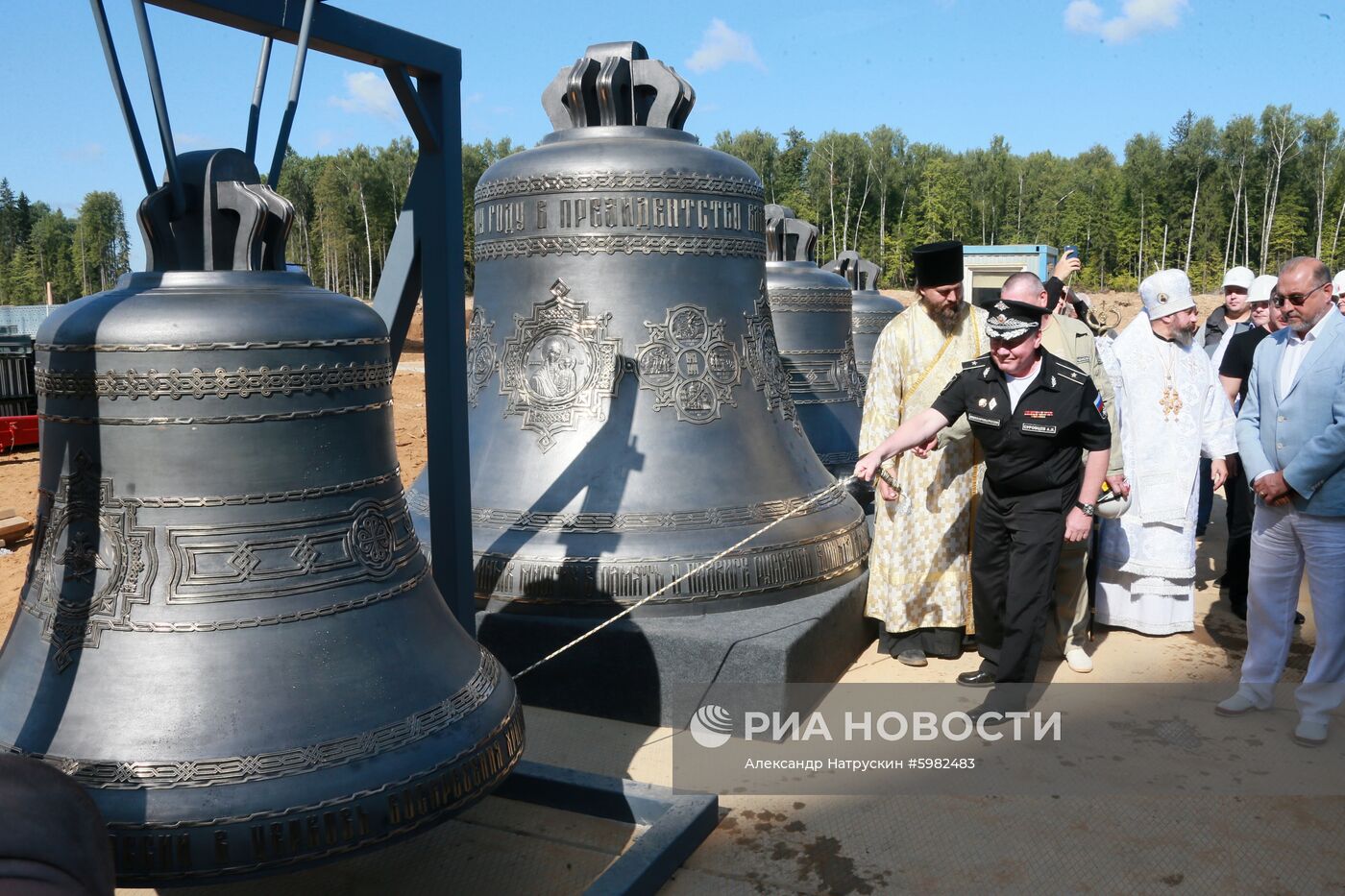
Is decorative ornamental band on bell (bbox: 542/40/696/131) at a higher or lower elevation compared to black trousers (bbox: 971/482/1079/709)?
higher

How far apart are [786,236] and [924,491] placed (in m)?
3.25

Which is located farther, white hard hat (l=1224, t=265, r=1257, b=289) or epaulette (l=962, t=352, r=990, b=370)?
white hard hat (l=1224, t=265, r=1257, b=289)

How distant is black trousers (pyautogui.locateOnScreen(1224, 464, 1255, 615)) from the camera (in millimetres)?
5727

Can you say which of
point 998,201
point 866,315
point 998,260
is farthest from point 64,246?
point 866,315

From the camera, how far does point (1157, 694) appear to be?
4461 millimetres

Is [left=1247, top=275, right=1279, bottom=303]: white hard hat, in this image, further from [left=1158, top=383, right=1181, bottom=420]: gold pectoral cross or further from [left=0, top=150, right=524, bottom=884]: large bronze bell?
[left=0, top=150, right=524, bottom=884]: large bronze bell

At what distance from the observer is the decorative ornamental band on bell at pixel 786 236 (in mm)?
7488

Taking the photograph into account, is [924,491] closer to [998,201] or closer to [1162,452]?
[1162,452]

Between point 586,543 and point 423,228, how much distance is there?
146 cm

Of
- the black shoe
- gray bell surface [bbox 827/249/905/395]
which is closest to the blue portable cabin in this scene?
gray bell surface [bbox 827/249/905/395]

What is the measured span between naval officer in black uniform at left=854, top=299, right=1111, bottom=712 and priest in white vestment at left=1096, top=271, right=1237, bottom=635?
4.58 feet

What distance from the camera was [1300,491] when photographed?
3.91 meters

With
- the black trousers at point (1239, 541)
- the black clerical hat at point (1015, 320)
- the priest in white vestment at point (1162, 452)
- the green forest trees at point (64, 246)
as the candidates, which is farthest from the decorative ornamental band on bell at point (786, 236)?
the green forest trees at point (64, 246)

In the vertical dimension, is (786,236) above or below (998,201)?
below
